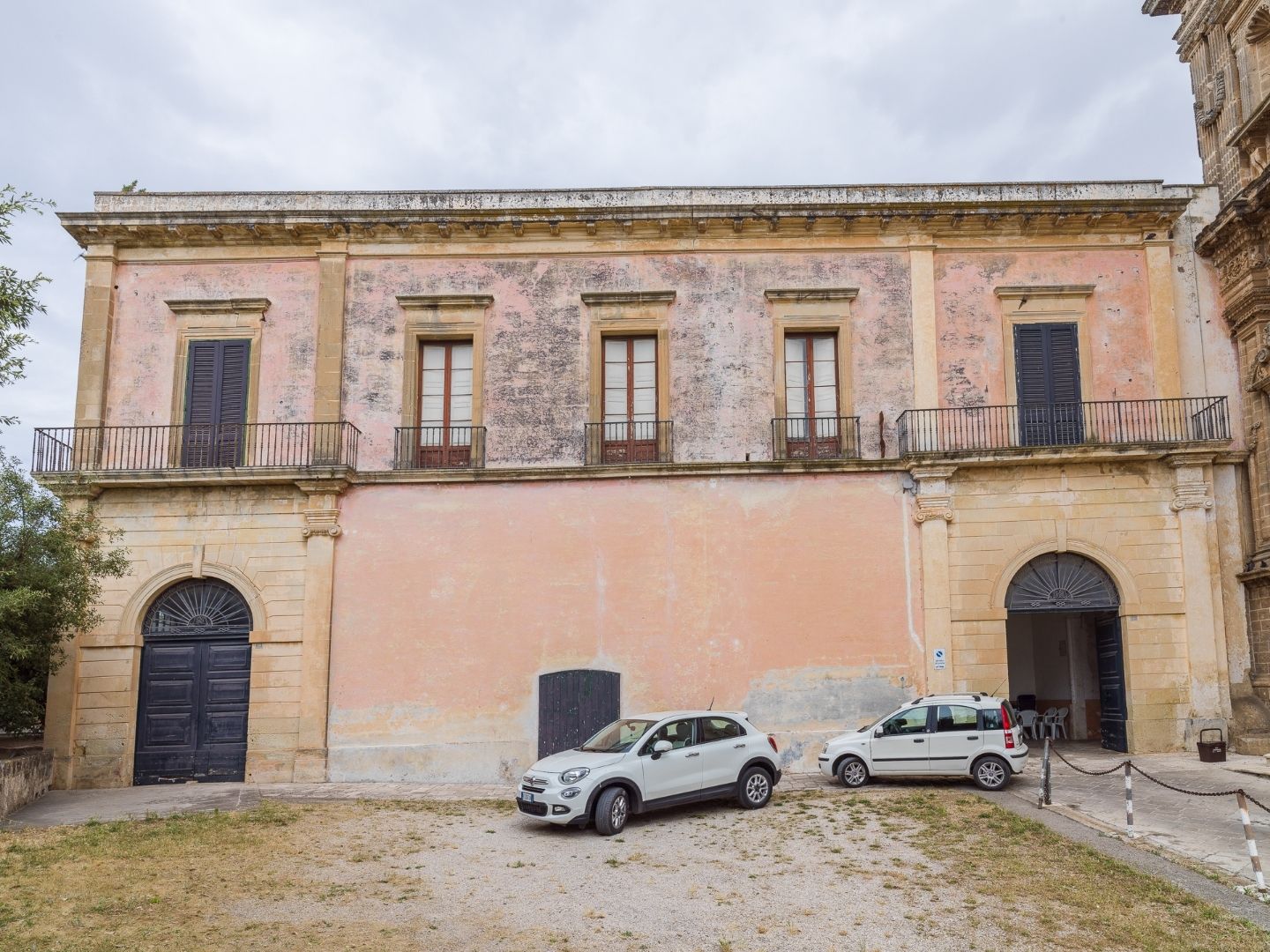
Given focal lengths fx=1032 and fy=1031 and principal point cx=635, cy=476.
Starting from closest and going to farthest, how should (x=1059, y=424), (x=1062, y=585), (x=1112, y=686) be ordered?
1. (x=1062, y=585)
2. (x=1112, y=686)
3. (x=1059, y=424)

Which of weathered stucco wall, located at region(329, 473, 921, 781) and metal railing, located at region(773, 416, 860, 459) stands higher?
metal railing, located at region(773, 416, 860, 459)

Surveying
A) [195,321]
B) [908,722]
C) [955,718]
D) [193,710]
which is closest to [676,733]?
[908,722]

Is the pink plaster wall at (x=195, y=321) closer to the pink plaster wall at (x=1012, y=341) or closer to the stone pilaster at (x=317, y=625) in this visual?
the stone pilaster at (x=317, y=625)

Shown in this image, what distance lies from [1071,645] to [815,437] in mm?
8928

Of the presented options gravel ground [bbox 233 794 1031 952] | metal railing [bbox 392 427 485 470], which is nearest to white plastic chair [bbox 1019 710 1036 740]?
gravel ground [bbox 233 794 1031 952]

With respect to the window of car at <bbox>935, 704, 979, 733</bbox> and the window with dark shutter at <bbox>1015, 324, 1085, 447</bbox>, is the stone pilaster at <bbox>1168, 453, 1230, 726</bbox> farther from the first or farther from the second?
the window of car at <bbox>935, 704, 979, 733</bbox>

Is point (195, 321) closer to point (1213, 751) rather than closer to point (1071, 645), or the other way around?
point (1213, 751)

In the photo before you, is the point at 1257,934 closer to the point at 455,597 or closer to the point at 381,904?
the point at 381,904

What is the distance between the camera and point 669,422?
1859cm

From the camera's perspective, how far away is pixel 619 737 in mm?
13258

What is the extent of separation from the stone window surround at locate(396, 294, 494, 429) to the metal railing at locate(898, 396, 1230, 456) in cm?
779

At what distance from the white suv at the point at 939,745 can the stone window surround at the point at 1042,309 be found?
22.8 feet

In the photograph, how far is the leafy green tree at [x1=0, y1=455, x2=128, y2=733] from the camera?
14500 millimetres

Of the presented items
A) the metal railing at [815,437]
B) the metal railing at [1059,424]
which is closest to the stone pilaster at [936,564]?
the metal railing at [1059,424]
